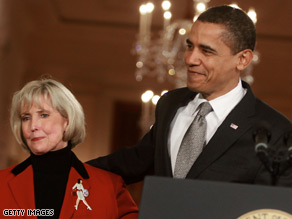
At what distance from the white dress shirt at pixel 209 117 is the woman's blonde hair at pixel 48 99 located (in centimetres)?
44

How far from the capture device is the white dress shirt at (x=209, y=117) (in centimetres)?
219

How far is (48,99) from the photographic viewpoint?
7.68 feet

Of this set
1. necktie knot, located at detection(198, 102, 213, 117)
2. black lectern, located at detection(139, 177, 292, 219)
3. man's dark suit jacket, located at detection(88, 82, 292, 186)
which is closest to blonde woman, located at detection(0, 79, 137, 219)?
man's dark suit jacket, located at detection(88, 82, 292, 186)

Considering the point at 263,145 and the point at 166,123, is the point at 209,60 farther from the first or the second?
the point at 263,145

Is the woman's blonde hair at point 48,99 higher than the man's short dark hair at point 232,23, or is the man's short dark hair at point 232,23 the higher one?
the man's short dark hair at point 232,23

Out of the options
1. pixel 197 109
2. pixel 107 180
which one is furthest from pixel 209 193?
pixel 107 180

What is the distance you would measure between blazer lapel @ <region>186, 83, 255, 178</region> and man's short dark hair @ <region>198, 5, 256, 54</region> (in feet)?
0.89

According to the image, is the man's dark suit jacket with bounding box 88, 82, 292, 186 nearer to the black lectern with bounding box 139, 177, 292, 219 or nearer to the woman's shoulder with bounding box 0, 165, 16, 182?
the black lectern with bounding box 139, 177, 292, 219

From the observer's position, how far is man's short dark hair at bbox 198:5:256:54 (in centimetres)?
217

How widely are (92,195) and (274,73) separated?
31.9 ft

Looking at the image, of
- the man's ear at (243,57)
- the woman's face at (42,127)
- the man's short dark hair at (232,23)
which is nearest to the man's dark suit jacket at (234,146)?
the man's ear at (243,57)

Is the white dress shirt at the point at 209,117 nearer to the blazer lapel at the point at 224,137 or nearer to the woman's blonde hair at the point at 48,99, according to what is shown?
the blazer lapel at the point at 224,137

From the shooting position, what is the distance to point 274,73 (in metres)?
11.5

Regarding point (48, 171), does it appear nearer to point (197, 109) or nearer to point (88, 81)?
point (197, 109)
